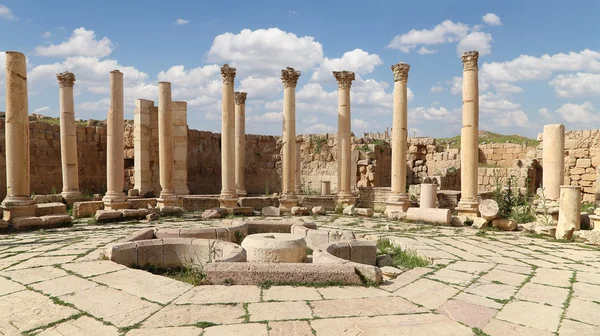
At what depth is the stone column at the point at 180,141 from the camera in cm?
1830

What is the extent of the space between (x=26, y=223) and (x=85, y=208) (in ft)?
10.1

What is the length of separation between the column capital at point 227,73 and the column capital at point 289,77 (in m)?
2.04

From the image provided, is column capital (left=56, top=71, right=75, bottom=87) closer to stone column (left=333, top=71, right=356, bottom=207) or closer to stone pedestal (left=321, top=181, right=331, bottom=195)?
stone column (left=333, top=71, right=356, bottom=207)

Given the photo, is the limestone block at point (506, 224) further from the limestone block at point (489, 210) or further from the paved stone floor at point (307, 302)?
the paved stone floor at point (307, 302)

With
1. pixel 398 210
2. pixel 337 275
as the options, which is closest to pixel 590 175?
pixel 398 210

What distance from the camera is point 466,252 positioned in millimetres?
8133

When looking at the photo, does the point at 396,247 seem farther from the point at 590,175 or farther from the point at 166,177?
the point at 590,175

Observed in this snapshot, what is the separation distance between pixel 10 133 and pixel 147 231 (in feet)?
21.7

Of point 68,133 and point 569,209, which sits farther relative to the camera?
point 68,133

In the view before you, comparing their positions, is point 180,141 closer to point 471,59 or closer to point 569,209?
point 471,59

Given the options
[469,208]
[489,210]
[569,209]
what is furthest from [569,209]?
[469,208]

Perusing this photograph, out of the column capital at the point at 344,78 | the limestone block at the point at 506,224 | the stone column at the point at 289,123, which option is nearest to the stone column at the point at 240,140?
Result: the stone column at the point at 289,123

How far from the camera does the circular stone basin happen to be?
703cm

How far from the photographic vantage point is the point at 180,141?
60.3 ft
